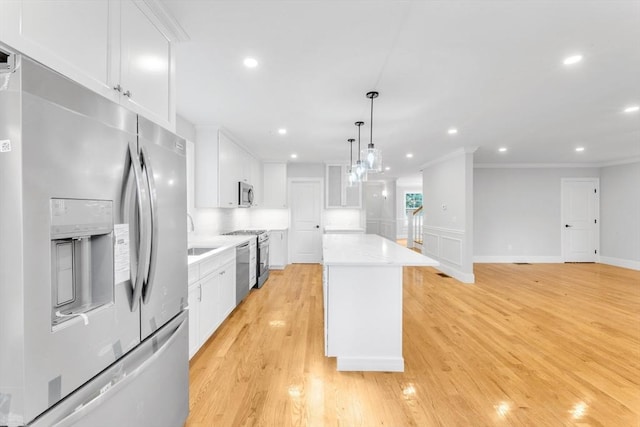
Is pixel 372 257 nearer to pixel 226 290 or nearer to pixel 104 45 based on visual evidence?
pixel 226 290

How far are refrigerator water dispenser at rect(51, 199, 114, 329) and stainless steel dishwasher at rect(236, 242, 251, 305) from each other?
2679 millimetres

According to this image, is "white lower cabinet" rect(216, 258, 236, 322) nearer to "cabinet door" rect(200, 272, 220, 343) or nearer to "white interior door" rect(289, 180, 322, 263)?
"cabinet door" rect(200, 272, 220, 343)

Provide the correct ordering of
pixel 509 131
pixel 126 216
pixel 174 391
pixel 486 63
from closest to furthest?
pixel 126 216 → pixel 174 391 → pixel 486 63 → pixel 509 131

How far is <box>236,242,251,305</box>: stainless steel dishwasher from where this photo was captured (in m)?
3.75

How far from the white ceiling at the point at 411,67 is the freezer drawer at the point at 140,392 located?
185 centimetres

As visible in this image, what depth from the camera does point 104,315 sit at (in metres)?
1.05

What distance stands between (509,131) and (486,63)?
8.12ft

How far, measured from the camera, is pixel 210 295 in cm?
284

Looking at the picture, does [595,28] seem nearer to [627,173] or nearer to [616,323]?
[616,323]

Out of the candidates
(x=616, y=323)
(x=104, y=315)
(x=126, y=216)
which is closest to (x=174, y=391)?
(x=104, y=315)

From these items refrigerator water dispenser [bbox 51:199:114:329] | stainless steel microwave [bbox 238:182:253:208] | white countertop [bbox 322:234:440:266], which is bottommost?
white countertop [bbox 322:234:440:266]

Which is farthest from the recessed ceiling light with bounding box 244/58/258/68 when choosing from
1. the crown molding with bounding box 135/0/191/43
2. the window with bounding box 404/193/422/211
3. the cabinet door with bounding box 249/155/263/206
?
the window with bounding box 404/193/422/211

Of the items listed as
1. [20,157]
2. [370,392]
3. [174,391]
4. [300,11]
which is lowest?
[370,392]

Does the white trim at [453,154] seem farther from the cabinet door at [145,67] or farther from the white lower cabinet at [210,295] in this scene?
the cabinet door at [145,67]
